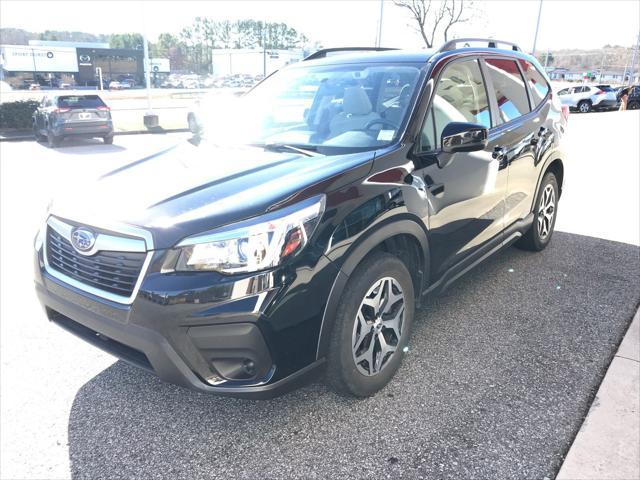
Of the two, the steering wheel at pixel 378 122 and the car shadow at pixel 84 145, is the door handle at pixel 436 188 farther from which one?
the car shadow at pixel 84 145

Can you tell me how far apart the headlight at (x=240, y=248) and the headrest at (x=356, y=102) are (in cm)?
138

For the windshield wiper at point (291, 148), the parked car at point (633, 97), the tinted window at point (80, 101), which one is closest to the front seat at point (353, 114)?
the windshield wiper at point (291, 148)

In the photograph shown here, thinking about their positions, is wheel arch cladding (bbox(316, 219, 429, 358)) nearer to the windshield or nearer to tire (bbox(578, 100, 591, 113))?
the windshield

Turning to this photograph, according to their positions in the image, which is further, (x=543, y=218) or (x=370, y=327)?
(x=543, y=218)

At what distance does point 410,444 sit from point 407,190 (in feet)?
4.25

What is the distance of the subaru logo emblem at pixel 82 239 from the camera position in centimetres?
248

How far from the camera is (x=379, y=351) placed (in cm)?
285

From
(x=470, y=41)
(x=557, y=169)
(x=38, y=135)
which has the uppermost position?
(x=470, y=41)

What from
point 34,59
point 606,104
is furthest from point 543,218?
point 34,59

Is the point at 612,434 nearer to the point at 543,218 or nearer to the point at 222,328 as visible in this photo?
the point at 222,328

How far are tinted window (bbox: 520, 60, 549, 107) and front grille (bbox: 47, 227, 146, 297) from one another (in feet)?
12.5

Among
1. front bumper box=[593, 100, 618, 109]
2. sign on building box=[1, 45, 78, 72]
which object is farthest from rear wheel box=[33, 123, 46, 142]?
sign on building box=[1, 45, 78, 72]

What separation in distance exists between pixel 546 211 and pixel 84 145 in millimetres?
13223

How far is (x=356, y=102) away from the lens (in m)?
3.43
